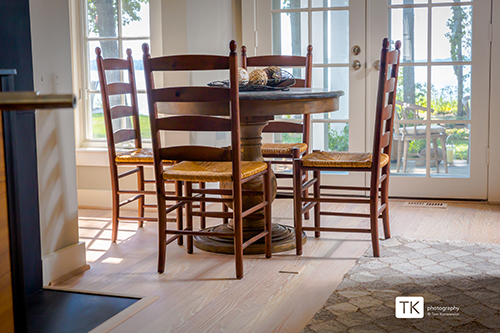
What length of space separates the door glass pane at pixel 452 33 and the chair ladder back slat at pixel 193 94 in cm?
230

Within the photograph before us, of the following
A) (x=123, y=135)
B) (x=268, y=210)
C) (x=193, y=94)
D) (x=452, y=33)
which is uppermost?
(x=452, y=33)

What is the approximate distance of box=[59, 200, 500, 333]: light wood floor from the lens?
2129 mm

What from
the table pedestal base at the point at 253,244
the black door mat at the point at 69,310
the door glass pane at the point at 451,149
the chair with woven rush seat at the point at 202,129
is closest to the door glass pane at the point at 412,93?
the door glass pane at the point at 451,149

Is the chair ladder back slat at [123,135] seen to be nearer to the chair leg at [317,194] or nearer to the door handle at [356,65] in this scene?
the chair leg at [317,194]

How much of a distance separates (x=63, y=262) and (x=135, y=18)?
86.8 inches

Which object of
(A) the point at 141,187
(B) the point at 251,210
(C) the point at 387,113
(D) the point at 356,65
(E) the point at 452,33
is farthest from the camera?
(D) the point at 356,65

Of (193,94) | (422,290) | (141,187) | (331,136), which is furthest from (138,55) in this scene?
(422,290)

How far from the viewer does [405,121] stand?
426 centimetres

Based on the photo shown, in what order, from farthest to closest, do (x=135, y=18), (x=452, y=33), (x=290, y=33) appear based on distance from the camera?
(x=290, y=33) < (x=135, y=18) < (x=452, y=33)

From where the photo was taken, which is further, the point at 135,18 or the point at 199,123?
the point at 135,18

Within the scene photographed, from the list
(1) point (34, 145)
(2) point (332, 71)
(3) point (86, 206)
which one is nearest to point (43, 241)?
(1) point (34, 145)

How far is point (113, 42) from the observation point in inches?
169

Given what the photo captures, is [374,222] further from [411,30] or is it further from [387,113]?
[411,30]

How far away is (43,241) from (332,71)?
8.66ft
